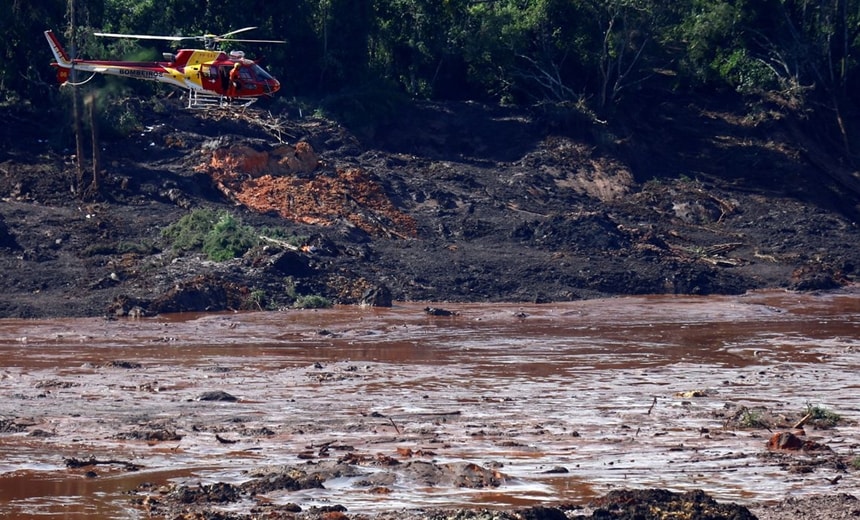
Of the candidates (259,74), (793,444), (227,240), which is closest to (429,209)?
(227,240)

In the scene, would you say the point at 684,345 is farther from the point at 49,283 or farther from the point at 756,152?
the point at 756,152

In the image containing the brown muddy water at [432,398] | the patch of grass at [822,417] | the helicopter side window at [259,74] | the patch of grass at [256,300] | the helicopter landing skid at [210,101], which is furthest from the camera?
the patch of grass at [256,300]

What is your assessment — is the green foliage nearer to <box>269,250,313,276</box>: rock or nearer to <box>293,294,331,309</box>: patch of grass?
<box>269,250,313,276</box>: rock

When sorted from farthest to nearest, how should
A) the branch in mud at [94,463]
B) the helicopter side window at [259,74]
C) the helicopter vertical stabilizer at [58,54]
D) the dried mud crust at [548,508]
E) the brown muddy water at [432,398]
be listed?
the helicopter vertical stabilizer at [58,54]
the helicopter side window at [259,74]
the branch in mud at [94,463]
the brown muddy water at [432,398]
the dried mud crust at [548,508]

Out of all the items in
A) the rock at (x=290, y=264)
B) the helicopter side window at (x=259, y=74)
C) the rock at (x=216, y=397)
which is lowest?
the rock at (x=216, y=397)

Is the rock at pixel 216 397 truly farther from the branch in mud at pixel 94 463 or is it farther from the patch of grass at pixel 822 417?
the patch of grass at pixel 822 417

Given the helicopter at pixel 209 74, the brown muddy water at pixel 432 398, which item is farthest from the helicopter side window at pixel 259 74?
the brown muddy water at pixel 432 398

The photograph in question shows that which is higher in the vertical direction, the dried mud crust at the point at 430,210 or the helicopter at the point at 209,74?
the helicopter at the point at 209,74
